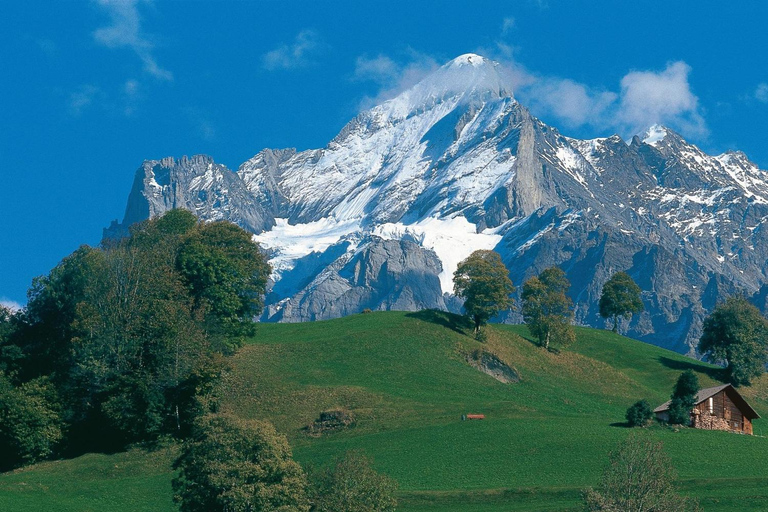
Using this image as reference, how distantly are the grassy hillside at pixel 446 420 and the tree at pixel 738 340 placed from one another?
2885 mm

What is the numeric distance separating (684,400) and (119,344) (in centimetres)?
5445

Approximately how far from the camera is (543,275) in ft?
500

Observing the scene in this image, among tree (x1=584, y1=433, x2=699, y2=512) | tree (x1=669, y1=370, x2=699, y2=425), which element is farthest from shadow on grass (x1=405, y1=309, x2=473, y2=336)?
tree (x1=584, y1=433, x2=699, y2=512)

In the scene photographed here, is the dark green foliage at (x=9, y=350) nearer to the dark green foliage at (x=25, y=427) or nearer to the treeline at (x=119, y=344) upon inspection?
the treeline at (x=119, y=344)

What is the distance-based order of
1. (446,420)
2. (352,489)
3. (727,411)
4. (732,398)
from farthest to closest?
(732,398) → (727,411) → (446,420) → (352,489)

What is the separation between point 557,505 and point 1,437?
167ft

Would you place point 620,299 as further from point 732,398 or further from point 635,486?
point 635,486

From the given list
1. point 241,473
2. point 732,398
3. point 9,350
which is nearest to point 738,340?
point 732,398

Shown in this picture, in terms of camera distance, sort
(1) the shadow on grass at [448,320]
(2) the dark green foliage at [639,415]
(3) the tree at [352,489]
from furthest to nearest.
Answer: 1. (1) the shadow on grass at [448,320]
2. (2) the dark green foliage at [639,415]
3. (3) the tree at [352,489]

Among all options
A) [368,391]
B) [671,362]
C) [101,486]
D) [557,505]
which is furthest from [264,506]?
[671,362]

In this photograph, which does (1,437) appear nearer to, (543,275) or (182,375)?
(182,375)

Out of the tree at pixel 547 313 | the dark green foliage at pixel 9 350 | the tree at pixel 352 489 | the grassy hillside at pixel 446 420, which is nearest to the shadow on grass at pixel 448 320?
the grassy hillside at pixel 446 420

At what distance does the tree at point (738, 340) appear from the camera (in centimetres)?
13725

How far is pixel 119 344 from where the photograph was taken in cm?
9969
